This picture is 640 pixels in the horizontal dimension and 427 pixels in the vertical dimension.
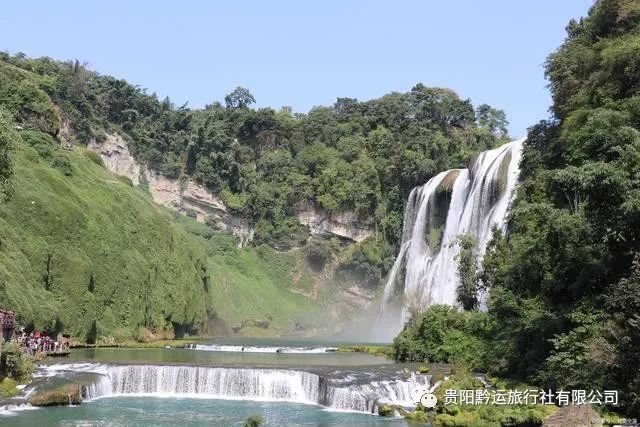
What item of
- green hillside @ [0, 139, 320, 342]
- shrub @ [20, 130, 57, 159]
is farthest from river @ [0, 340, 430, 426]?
shrub @ [20, 130, 57, 159]

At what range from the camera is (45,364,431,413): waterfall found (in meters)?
29.0

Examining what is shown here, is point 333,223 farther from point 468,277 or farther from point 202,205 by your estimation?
point 468,277

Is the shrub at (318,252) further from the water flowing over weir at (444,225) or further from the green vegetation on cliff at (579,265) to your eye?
the green vegetation on cliff at (579,265)

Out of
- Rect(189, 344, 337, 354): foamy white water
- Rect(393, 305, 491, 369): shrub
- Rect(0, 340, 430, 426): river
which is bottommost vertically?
Rect(0, 340, 430, 426): river

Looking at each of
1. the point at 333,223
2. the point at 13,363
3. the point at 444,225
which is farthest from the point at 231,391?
the point at 333,223

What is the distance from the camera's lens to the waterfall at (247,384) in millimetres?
29000

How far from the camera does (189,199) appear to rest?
313 feet

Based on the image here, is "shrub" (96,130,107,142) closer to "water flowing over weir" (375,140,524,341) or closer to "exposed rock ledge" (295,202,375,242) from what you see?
"exposed rock ledge" (295,202,375,242)

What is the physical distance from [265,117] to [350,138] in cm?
1281

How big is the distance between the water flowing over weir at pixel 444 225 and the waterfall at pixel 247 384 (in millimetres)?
15162

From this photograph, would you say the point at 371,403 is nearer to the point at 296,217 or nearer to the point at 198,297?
the point at 198,297

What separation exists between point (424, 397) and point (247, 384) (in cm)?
773

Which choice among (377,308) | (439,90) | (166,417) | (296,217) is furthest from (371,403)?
(439,90)

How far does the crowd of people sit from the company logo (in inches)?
683
